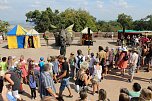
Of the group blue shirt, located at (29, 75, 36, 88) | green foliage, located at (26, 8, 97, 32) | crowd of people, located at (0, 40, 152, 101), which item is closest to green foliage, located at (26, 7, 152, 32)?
green foliage, located at (26, 8, 97, 32)

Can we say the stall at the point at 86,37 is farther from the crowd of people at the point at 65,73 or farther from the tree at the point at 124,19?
the tree at the point at 124,19

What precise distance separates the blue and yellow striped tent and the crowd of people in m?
13.1

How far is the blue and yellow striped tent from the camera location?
85.0 ft

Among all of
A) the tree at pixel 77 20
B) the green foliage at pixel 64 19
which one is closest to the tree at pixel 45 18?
the green foliage at pixel 64 19

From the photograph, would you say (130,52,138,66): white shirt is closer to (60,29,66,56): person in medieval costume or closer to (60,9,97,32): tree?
(60,29,66,56): person in medieval costume

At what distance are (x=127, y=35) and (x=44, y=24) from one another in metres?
25.5

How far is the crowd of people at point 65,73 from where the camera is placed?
6859mm

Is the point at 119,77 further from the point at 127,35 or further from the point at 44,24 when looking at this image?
the point at 44,24

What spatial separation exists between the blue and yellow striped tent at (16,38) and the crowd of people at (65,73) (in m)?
13.1

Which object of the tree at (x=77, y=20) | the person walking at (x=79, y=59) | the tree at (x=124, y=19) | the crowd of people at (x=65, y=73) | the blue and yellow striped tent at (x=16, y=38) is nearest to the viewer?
the crowd of people at (x=65, y=73)

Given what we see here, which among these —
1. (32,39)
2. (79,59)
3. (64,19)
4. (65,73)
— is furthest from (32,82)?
(64,19)

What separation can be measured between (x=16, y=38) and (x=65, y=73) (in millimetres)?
17730

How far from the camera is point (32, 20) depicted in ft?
185

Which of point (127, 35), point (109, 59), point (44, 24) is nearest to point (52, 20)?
point (44, 24)
